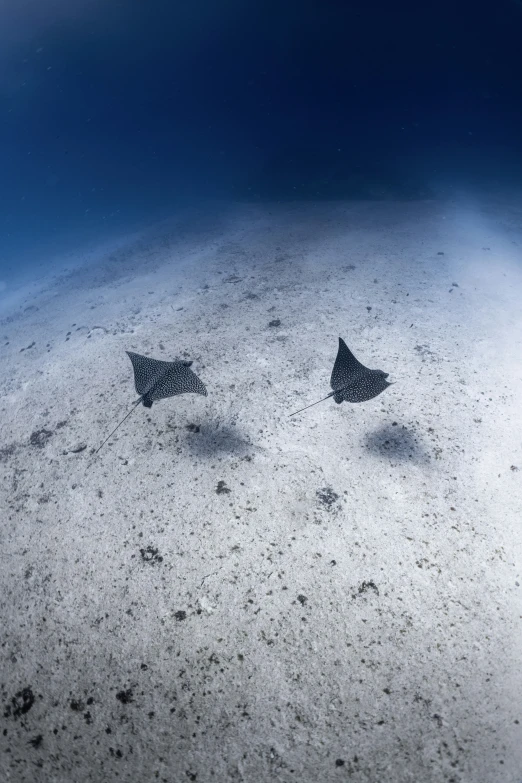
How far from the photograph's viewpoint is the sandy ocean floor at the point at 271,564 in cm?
219

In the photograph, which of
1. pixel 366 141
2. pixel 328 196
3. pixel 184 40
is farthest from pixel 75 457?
pixel 184 40

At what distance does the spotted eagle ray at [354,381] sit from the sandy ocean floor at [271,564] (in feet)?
2.23

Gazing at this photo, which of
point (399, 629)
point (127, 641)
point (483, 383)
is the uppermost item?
point (127, 641)

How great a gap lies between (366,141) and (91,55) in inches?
2043

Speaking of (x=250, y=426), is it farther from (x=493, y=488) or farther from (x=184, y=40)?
(x=184, y=40)

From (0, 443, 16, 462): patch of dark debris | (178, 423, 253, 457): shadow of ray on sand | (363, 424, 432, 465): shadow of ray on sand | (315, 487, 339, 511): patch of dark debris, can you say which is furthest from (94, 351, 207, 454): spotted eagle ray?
(0, 443, 16, 462): patch of dark debris

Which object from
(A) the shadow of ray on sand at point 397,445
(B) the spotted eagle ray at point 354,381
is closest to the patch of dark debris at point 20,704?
(B) the spotted eagle ray at point 354,381

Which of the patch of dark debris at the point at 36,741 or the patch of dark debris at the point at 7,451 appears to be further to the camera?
the patch of dark debris at the point at 7,451

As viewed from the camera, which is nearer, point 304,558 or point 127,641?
point 127,641

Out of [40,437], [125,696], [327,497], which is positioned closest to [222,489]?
[327,497]

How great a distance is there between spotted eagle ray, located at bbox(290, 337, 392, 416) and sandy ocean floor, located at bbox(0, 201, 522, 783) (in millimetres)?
678

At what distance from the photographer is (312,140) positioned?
3334cm

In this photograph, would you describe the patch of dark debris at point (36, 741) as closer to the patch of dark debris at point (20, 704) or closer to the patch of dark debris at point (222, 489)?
the patch of dark debris at point (20, 704)

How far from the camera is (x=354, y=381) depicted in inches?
147
